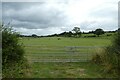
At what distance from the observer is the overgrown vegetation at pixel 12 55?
445 inches

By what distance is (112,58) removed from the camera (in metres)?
13.2

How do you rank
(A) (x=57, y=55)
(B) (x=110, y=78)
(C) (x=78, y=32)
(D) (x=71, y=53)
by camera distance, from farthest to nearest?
(C) (x=78, y=32)
(A) (x=57, y=55)
(D) (x=71, y=53)
(B) (x=110, y=78)

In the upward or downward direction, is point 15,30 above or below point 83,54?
above

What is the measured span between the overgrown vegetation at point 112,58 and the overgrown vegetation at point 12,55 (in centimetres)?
384

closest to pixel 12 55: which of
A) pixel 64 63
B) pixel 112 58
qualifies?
pixel 112 58

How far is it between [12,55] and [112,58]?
460 cm

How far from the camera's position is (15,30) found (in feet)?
43.6

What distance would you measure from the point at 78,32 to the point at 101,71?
96.7 m

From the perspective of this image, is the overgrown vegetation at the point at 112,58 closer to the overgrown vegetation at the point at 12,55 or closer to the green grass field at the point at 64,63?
the green grass field at the point at 64,63

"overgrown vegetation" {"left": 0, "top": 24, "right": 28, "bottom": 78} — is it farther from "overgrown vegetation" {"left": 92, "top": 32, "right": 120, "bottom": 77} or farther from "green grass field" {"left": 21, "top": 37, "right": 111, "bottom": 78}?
"overgrown vegetation" {"left": 92, "top": 32, "right": 120, "bottom": 77}

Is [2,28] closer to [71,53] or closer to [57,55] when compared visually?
[71,53]

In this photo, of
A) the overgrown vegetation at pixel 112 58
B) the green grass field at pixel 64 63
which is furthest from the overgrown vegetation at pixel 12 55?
the overgrown vegetation at pixel 112 58

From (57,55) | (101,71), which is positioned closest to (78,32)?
(57,55)

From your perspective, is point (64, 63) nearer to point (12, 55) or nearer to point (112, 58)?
point (112, 58)
